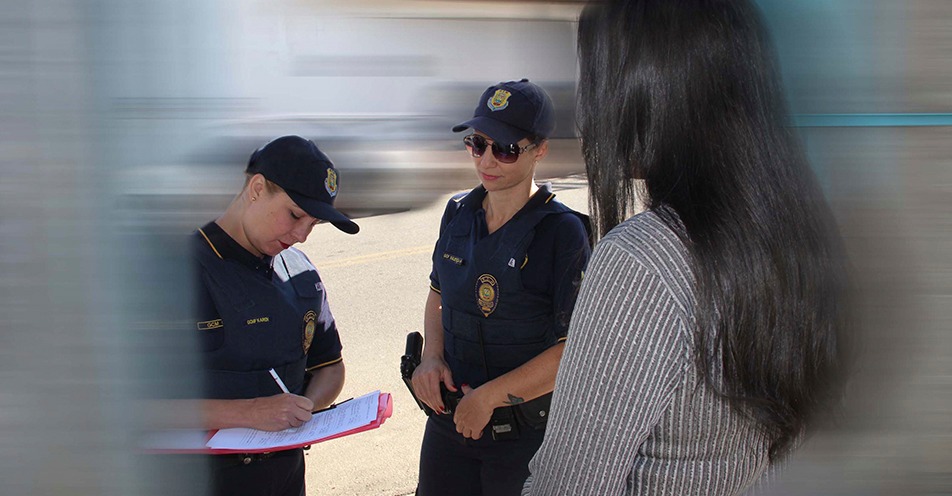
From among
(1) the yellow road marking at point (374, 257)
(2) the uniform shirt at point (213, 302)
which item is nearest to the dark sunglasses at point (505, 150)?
(2) the uniform shirt at point (213, 302)

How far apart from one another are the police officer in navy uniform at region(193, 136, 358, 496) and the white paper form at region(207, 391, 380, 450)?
0.02 meters

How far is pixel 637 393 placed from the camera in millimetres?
1001

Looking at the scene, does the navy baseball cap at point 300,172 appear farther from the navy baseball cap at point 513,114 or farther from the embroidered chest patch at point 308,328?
the navy baseball cap at point 513,114

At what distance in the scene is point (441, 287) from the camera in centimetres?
243

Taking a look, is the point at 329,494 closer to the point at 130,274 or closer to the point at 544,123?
the point at 544,123

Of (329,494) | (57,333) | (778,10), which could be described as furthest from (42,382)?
(329,494)

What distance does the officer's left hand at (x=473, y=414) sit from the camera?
220cm

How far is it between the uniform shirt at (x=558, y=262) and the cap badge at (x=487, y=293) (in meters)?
0.08

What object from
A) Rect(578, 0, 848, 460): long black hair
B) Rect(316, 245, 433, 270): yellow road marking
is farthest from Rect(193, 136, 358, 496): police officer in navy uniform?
Rect(316, 245, 433, 270): yellow road marking

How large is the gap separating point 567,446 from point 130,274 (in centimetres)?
55

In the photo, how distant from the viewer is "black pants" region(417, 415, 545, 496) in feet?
7.37

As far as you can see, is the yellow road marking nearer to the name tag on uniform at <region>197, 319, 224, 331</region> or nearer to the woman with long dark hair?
the name tag on uniform at <region>197, 319, 224, 331</region>

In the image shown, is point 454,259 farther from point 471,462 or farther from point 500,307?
point 471,462

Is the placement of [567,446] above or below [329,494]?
above
